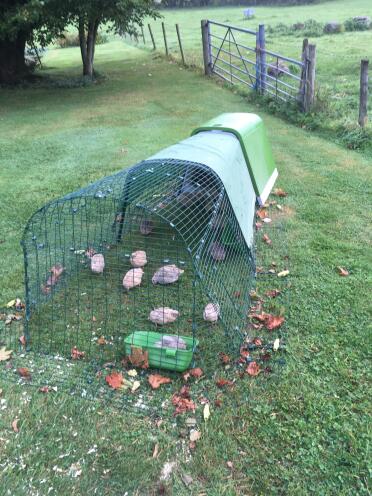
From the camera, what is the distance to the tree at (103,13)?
11066mm

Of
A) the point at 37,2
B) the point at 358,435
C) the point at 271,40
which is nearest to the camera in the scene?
the point at 358,435

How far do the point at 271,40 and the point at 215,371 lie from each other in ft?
73.5

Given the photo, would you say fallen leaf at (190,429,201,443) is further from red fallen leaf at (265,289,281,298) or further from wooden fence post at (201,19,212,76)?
wooden fence post at (201,19,212,76)

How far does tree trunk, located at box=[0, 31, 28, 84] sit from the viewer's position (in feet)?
46.2

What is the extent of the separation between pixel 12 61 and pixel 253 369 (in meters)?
14.3

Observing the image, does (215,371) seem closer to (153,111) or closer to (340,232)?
(340,232)

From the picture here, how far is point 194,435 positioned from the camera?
9.10 feet

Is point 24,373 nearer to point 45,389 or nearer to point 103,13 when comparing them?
point 45,389

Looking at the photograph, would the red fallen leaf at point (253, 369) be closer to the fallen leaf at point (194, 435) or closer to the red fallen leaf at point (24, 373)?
the fallen leaf at point (194, 435)

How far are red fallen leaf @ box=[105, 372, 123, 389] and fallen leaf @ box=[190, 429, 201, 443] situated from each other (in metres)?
0.63

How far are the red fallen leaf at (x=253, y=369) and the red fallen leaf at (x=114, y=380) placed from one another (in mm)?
871

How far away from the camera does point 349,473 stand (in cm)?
253

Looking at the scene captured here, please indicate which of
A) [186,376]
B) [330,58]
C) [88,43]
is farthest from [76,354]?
[330,58]

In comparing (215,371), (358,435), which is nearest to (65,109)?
(215,371)
